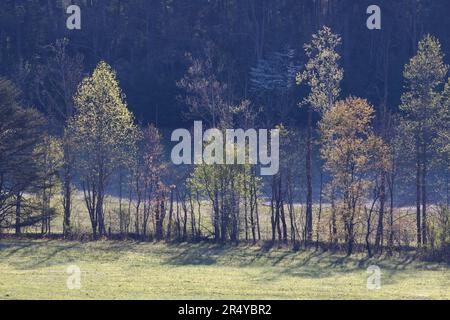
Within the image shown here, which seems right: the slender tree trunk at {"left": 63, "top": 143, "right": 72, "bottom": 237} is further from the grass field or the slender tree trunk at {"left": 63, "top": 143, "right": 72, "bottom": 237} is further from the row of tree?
the grass field

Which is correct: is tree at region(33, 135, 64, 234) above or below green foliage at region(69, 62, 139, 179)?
below

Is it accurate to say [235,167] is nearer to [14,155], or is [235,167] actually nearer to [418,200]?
[418,200]

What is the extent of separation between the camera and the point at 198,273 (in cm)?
3991

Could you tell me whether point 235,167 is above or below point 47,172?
above

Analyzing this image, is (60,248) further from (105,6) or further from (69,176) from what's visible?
(105,6)

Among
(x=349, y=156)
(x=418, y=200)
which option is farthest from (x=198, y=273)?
(x=418, y=200)

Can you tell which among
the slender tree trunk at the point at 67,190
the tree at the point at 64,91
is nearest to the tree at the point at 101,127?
the slender tree trunk at the point at 67,190

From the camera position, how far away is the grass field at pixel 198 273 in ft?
107

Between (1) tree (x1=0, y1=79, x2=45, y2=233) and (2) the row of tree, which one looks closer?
(2) the row of tree

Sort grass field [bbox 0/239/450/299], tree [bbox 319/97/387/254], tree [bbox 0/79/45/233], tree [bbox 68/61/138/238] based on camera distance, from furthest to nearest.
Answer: tree [bbox 68/61/138/238] < tree [bbox 0/79/45/233] < tree [bbox 319/97/387/254] < grass field [bbox 0/239/450/299]

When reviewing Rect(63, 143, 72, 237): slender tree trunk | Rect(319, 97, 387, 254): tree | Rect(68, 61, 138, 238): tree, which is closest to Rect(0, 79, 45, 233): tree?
Rect(63, 143, 72, 237): slender tree trunk

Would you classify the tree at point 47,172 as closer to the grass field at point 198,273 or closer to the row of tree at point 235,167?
the row of tree at point 235,167

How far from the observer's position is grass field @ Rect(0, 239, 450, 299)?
32469mm

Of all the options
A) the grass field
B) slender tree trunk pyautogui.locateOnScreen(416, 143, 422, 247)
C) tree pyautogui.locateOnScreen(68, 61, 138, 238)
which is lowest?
the grass field
